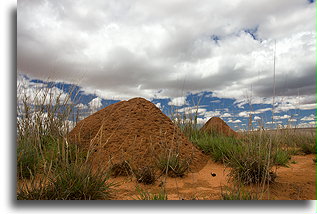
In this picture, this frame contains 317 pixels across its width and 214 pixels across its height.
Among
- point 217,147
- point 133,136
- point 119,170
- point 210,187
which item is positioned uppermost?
point 133,136

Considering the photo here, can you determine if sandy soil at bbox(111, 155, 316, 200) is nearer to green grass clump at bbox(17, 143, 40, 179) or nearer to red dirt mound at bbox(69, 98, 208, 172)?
red dirt mound at bbox(69, 98, 208, 172)

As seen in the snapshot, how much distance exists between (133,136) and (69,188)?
64.9 inches

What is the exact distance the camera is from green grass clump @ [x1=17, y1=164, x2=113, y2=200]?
75.2 inches

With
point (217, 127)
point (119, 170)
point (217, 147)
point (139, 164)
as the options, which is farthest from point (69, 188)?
point (217, 127)

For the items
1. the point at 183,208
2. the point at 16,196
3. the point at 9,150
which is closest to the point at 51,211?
the point at 16,196

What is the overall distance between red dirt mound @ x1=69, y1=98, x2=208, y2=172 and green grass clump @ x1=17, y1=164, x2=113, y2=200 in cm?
93

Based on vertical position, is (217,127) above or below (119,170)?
above

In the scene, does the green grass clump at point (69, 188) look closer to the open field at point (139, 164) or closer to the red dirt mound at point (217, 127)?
the open field at point (139, 164)

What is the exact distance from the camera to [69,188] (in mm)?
1908

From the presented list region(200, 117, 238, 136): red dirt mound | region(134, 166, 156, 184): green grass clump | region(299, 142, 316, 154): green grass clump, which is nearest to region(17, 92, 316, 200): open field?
region(134, 166, 156, 184): green grass clump

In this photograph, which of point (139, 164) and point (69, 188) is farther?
point (139, 164)

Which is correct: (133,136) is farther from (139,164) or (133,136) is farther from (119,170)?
(119,170)

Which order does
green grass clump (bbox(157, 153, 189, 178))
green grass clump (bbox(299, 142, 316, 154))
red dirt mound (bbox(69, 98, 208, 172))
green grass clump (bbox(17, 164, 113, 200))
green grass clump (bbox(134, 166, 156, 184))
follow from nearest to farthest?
green grass clump (bbox(17, 164, 113, 200))
green grass clump (bbox(134, 166, 156, 184))
green grass clump (bbox(157, 153, 189, 178))
red dirt mound (bbox(69, 98, 208, 172))
green grass clump (bbox(299, 142, 316, 154))

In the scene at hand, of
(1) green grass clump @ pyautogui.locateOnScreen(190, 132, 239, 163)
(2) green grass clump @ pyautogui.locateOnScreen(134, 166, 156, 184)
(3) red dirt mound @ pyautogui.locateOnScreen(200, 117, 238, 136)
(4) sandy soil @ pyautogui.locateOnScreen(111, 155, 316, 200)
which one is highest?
(3) red dirt mound @ pyautogui.locateOnScreen(200, 117, 238, 136)
